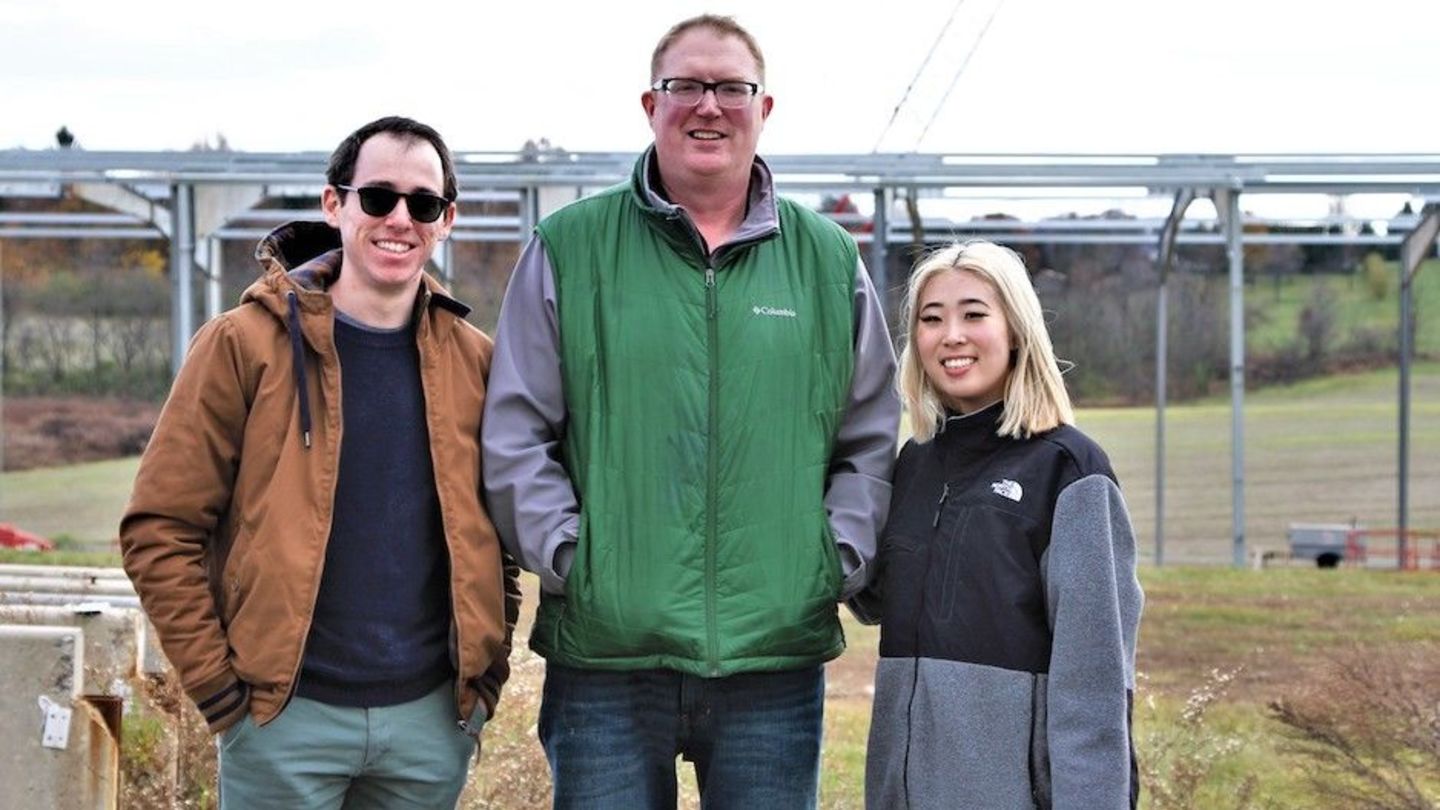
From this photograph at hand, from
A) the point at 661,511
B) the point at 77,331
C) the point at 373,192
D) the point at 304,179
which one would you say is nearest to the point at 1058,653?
the point at 661,511

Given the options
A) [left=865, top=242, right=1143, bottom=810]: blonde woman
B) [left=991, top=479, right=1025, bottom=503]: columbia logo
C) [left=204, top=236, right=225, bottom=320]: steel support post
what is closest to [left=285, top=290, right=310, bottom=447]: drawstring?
[left=865, top=242, right=1143, bottom=810]: blonde woman

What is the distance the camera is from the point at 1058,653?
3633 millimetres

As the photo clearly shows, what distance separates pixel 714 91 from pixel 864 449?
2.66 feet

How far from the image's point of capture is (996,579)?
373 centimetres

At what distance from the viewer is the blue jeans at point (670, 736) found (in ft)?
12.8

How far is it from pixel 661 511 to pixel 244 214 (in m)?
10.4

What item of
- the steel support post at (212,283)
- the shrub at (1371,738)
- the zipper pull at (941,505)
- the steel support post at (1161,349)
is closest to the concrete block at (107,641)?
the zipper pull at (941,505)

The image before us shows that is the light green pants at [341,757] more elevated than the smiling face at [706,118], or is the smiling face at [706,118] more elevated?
the smiling face at [706,118]

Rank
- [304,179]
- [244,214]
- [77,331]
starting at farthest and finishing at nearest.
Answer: [77,331], [244,214], [304,179]

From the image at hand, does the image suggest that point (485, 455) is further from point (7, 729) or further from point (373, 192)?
point (7, 729)

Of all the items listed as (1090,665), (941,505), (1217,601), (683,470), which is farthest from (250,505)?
(1217,601)

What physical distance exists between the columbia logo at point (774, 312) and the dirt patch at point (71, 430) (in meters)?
24.4

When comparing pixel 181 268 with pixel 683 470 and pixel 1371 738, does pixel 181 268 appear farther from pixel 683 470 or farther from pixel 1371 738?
pixel 683 470

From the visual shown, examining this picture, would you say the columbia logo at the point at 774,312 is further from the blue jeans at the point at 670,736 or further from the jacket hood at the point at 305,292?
the blue jeans at the point at 670,736
